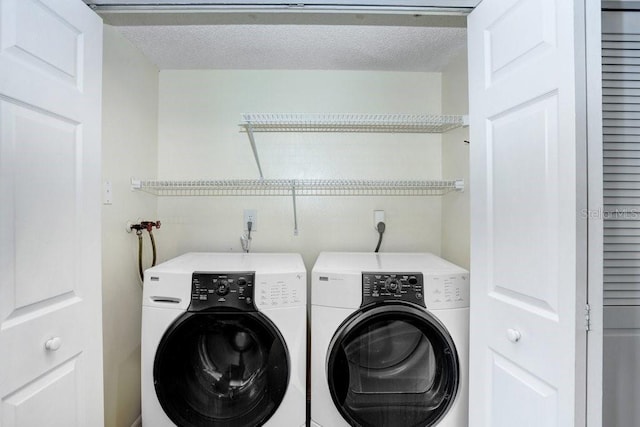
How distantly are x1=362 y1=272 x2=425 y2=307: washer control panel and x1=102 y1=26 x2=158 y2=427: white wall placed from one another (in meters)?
1.38

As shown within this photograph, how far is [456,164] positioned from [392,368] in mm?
1338

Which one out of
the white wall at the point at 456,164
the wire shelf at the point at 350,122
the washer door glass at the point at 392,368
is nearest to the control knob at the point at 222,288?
the washer door glass at the point at 392,368

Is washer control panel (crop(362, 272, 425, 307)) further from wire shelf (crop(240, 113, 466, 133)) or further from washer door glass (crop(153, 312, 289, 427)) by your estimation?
wire shelf (crop(240, 113, 466, 133))

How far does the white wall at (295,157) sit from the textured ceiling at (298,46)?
98 millimetres

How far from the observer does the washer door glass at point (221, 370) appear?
1393 mm

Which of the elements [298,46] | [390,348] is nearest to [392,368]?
[390,348]

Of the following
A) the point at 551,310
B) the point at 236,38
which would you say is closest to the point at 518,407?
the point at 551,310

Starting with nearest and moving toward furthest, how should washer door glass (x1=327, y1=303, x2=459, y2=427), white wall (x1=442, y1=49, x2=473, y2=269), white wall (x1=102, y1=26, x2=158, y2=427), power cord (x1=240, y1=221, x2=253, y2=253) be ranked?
washer door glass (x1=327, y1=303, x2=459, y2=427) < white wall (x1=102, y1=26, x2=158, y2=427) < white wall (x1=442, y1=49, x2=473, y2=269) < power cord (x1=240, y1=221, x2=253, y2=253)

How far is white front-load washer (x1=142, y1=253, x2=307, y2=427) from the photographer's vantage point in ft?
4.57

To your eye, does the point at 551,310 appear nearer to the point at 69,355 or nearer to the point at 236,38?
the point at 69,355

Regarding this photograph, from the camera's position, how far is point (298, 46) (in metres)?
1.85

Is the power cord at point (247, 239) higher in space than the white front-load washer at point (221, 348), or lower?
higher

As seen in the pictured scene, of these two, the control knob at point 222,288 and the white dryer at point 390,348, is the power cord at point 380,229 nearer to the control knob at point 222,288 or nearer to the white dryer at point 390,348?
the white dryer at point 390,348

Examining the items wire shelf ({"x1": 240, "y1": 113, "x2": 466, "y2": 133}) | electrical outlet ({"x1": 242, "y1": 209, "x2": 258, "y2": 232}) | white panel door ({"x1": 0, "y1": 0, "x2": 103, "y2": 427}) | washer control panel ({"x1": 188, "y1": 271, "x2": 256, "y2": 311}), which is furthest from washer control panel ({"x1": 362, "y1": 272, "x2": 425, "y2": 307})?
white panel door ({"x1": 0, "y1": 0, "x2": 103, "y2": 427})
